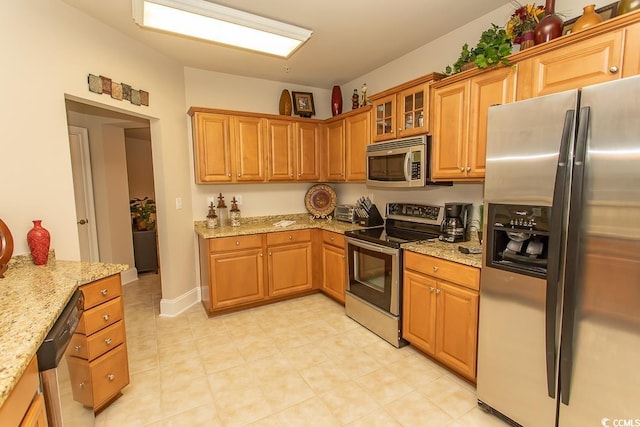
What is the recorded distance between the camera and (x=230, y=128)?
3.36m

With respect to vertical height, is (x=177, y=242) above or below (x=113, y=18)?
below

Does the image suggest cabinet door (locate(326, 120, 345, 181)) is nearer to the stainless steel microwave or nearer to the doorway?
the stainless steel microwave

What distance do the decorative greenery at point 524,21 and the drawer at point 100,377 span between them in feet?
10.3

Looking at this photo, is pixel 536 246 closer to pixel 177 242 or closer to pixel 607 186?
pixel 607 186

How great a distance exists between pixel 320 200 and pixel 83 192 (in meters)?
2.99

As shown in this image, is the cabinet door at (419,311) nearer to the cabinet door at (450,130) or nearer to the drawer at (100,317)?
the cabinet door at (450,130)

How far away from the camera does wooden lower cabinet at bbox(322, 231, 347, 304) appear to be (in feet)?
10.8

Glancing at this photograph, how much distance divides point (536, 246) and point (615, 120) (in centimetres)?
65

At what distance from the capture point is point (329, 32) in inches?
104

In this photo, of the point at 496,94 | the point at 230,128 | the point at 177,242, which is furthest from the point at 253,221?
the point at 496,94

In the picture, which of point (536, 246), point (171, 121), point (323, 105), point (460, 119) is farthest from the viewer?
point (323, 105)

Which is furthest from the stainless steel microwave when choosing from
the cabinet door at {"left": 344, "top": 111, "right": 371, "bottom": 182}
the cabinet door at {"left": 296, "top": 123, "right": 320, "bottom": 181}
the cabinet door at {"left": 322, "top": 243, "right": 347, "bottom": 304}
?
the cabinet door at {"left": 296, "top": 123, "right": 320, "bottom": 181}

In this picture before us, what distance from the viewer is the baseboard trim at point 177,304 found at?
Answer: 3281mm

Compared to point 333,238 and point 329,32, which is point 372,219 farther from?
point 329,32
